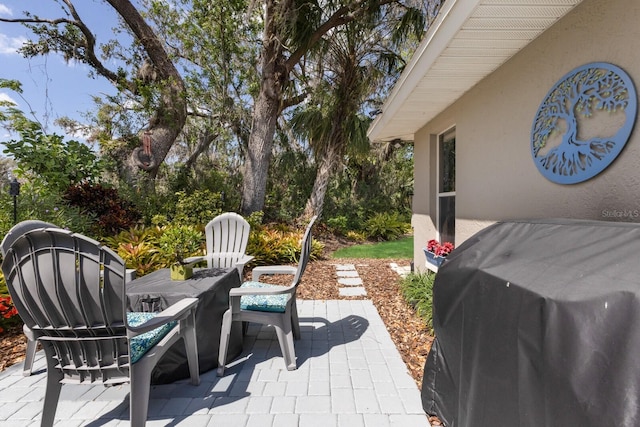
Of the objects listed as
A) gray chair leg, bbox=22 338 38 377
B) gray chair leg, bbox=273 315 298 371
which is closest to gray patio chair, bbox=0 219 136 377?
gray chair leg, bbox=22 338 38 377

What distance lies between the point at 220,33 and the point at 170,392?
726 cm

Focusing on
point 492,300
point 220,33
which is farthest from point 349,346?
point 220,33

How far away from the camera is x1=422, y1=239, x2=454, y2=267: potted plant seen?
3.95 metres

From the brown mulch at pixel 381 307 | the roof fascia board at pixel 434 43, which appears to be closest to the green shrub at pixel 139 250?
the brown mulch at pixel 381 307

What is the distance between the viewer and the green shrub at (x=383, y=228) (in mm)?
11086

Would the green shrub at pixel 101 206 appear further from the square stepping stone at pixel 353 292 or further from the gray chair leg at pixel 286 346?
the gray chair leg at pixel 286 346

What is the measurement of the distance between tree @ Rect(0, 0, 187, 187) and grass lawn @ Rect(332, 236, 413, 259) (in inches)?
219

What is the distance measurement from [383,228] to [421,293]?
7.21 meters

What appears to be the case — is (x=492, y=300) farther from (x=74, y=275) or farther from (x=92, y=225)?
(x=92, y=225)

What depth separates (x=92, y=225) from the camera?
18.6 ft

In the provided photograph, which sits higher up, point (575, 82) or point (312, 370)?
point (575, 82)

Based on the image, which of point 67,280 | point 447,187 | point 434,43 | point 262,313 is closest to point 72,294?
point 67,280

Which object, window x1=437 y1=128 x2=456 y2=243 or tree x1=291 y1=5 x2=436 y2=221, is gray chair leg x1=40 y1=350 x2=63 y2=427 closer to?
window x1=437 y1=128 x2=456 y2=243

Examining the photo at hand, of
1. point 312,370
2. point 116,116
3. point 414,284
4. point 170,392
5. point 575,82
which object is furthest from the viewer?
point 116,116
